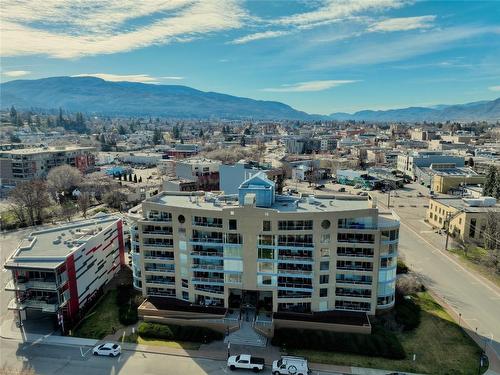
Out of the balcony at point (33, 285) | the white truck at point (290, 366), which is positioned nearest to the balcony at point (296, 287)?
the white truck at point (290, 366)

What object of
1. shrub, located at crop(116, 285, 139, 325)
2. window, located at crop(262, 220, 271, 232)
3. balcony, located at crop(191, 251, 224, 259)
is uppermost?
window, located at crop(262, 220, 271, 232)

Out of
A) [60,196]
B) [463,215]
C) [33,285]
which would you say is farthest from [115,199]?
[463,215]

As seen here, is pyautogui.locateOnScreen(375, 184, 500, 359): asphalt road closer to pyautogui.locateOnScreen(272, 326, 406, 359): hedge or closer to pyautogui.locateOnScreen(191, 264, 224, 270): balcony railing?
pyautogui.locateOnScreen(272, 326, 406, 359): hedge

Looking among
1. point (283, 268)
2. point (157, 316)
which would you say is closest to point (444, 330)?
point (283, 268)

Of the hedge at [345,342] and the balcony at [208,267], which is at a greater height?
the balcony at [208,267]

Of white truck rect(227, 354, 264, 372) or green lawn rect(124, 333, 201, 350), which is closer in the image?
white truck rect(227, 354, 264, 372)

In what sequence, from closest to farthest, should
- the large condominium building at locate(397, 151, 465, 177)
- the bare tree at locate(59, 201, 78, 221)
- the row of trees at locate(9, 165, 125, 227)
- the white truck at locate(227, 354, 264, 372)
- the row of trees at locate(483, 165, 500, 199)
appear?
the white truck at locate(227, 354, 264, 372), the row of trees at locate(9, 165, 125, 227), the bare tree at locate(59, 201, 78, 221), the row of trees at locate(483, 165, 500, 199), the large condominium building at locate(397, 151, 465, 177)

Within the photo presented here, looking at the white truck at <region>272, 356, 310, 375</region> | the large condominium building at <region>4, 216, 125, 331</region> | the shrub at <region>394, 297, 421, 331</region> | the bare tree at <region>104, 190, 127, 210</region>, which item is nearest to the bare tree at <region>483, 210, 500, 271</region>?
the shrub at <region>394, 297, 421, 331</region>

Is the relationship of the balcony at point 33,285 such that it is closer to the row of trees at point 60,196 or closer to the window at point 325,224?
A: the window at point 325,224

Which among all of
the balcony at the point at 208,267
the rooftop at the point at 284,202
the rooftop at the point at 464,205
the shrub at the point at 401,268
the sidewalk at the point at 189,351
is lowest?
the sidewalk at the point at 189,351
